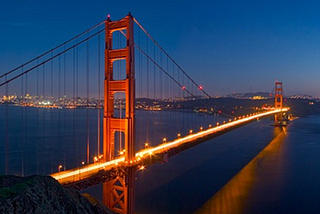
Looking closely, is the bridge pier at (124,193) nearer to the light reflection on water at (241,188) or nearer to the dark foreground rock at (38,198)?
the light reflection on water at (241,188)

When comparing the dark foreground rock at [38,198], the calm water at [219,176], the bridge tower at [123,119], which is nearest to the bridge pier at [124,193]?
the bridge tower at [123,119]

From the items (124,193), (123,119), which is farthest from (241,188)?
(123,119)

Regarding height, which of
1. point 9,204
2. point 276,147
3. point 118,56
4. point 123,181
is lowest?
point 276,147

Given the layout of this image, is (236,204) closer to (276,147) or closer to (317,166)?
(317,166)

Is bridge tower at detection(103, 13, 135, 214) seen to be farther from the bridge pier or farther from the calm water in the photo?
the calm water

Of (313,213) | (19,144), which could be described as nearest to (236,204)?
(313,213)

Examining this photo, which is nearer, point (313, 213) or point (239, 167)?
point (313, 213)

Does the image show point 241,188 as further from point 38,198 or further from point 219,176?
point 38,198
